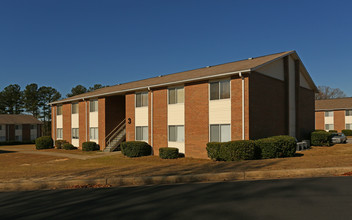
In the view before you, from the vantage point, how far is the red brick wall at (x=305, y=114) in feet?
80.3

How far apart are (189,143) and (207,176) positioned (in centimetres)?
1017

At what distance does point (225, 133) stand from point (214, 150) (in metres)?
1.88

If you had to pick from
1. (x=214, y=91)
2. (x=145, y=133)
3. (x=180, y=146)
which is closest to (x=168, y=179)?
(x=214, y=91)

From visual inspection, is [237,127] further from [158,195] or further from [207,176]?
[158,195]

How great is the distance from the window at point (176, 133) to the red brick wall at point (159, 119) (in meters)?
0.61

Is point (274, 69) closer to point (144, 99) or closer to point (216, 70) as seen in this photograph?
point (216, 70)

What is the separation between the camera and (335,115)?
48438 millimetres

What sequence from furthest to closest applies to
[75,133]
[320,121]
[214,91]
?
[320,121], [75,133], [214,91]

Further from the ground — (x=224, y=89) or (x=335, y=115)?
(x=224, y=89)

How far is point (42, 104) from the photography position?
7888 cm

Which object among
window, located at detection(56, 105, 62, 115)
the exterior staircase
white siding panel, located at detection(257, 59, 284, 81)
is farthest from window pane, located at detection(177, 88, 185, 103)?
window, located at detection(56, 105, 62, 115)

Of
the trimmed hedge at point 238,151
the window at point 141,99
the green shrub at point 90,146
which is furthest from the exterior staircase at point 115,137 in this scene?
the trimmed hedge at point 238,151

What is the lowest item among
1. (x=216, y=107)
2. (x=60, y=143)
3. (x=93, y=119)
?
(x=60, y=143)

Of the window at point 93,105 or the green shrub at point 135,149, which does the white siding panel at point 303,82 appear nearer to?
the green shrub at point 135,149
